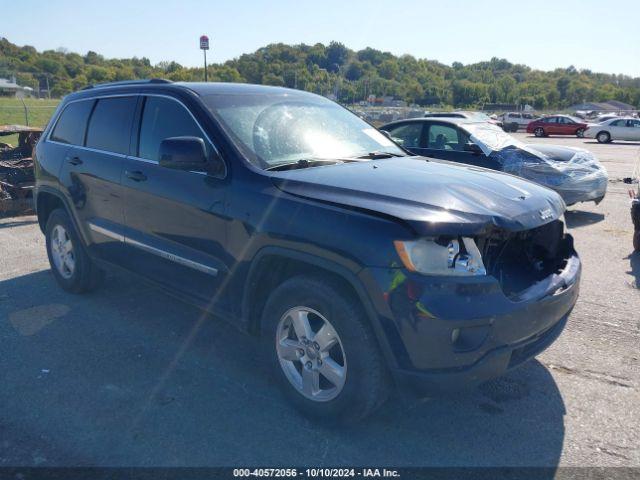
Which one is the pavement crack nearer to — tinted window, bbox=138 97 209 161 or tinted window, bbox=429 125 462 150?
tinted window, bbox=138 97 209 161

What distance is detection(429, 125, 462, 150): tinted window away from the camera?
9070 mm

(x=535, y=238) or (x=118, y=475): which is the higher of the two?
(x=535, y=238)

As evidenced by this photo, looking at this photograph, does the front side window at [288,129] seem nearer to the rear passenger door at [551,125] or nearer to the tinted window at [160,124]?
the tinted window at [160,124]

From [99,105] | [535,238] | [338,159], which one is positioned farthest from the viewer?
[99,105]

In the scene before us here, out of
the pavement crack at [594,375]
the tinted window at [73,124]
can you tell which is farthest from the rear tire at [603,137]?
the tinted window at [73,124]

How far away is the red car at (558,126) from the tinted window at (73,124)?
36.0 meters

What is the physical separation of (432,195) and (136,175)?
89.8 inches

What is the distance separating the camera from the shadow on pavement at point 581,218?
8.72 m

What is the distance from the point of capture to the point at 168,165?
11.6 ft

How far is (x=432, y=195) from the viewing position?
3.02 m

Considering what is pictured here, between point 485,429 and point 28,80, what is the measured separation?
74.2 metres

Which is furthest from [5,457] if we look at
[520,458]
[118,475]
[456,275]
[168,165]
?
[520,458]

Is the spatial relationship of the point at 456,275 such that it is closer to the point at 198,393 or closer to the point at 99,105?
the point at 198,393

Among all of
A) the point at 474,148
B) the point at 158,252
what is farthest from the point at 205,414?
the point at 474,148
